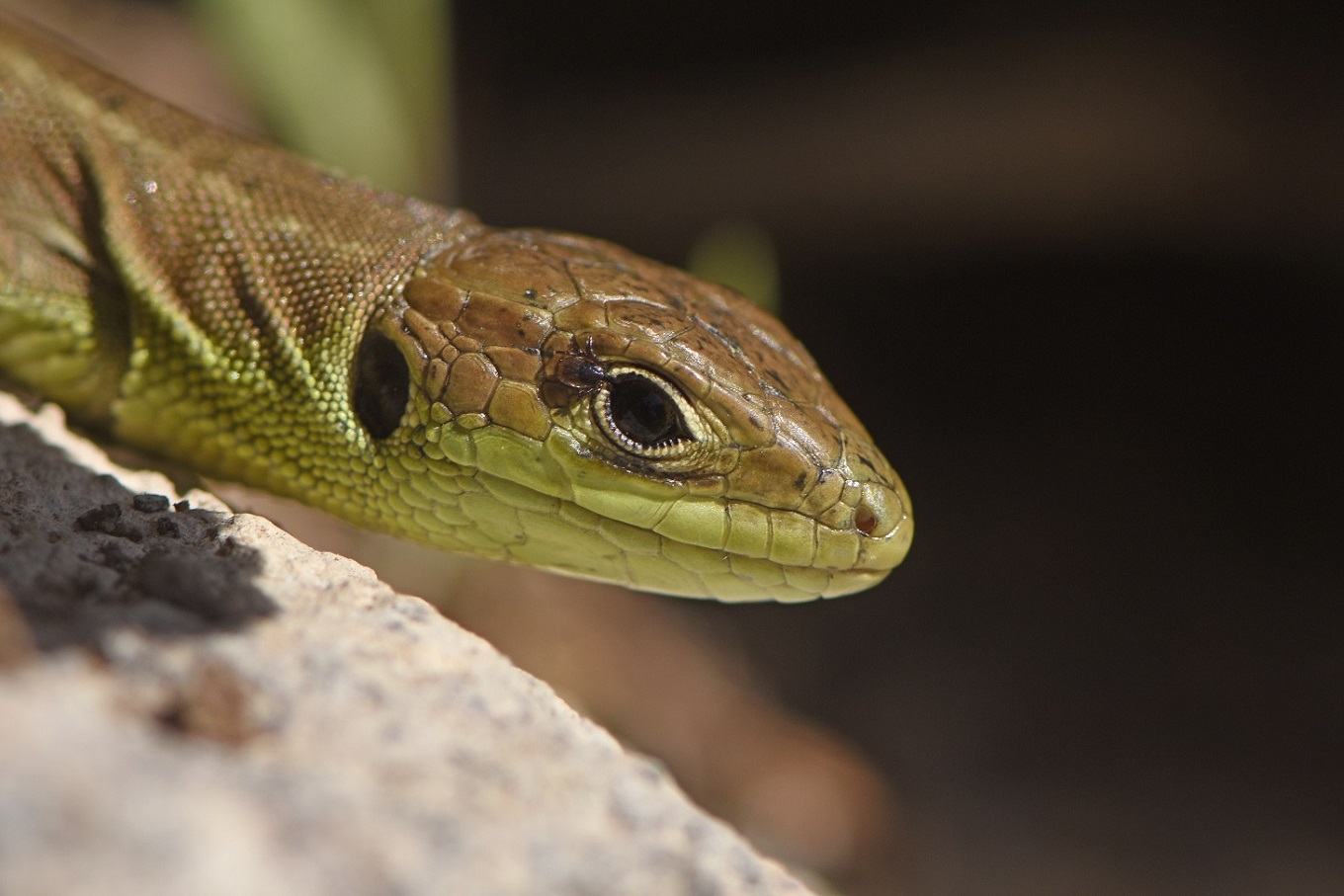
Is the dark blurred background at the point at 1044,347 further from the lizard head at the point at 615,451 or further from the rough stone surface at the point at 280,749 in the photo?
the rough stone surface at the point at 280,749

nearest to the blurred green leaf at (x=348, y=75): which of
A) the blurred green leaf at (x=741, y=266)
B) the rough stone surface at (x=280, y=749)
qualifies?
the blurred green leaf at (x=741, y=266)

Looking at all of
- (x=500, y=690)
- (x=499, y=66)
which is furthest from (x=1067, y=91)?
(x=500, y=690)

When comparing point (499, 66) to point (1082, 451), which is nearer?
point (1082, 451)

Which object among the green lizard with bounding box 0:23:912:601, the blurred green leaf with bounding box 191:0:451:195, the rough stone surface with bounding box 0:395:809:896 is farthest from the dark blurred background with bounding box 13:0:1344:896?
the rough stone surface with bounding box 0:395:809:896

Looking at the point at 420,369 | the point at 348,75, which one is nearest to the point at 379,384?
the point at 420,369

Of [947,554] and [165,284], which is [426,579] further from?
[947,554]

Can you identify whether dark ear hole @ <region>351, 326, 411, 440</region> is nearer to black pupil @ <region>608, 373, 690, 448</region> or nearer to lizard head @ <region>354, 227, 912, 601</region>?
lizard head @ <region>354, 227, 912, 601</region>
